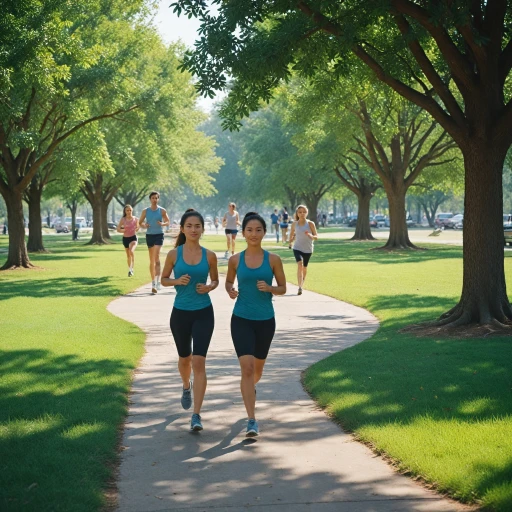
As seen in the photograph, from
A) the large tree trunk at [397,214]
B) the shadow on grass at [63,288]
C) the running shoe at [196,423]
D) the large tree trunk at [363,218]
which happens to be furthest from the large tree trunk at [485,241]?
the large tree trunk at [363,218]

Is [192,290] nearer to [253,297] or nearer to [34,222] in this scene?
[253,297]

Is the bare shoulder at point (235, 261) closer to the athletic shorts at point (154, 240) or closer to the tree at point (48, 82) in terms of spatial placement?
the athletic shorts at point (154, 240)

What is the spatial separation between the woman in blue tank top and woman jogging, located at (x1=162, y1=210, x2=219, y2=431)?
0.97 feet

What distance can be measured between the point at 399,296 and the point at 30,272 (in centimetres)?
1267

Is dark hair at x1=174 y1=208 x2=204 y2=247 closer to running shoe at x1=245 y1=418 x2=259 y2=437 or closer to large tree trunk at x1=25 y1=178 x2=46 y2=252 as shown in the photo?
running shoe at x1=245 y1=418 x2=259 y2=437

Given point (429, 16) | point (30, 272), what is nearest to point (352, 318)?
point (429, 16)

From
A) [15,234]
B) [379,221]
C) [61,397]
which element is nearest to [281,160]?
[15,234]

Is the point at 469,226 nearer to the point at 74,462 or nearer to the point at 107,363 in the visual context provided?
the point at 107,363

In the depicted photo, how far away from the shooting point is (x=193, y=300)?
685 centimetres

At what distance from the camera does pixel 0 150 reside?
2652 centimetres

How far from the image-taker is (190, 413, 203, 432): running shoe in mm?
6492

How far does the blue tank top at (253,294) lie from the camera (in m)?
6.59

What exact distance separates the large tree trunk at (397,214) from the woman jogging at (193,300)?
109 ft

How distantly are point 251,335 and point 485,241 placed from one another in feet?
20.7
